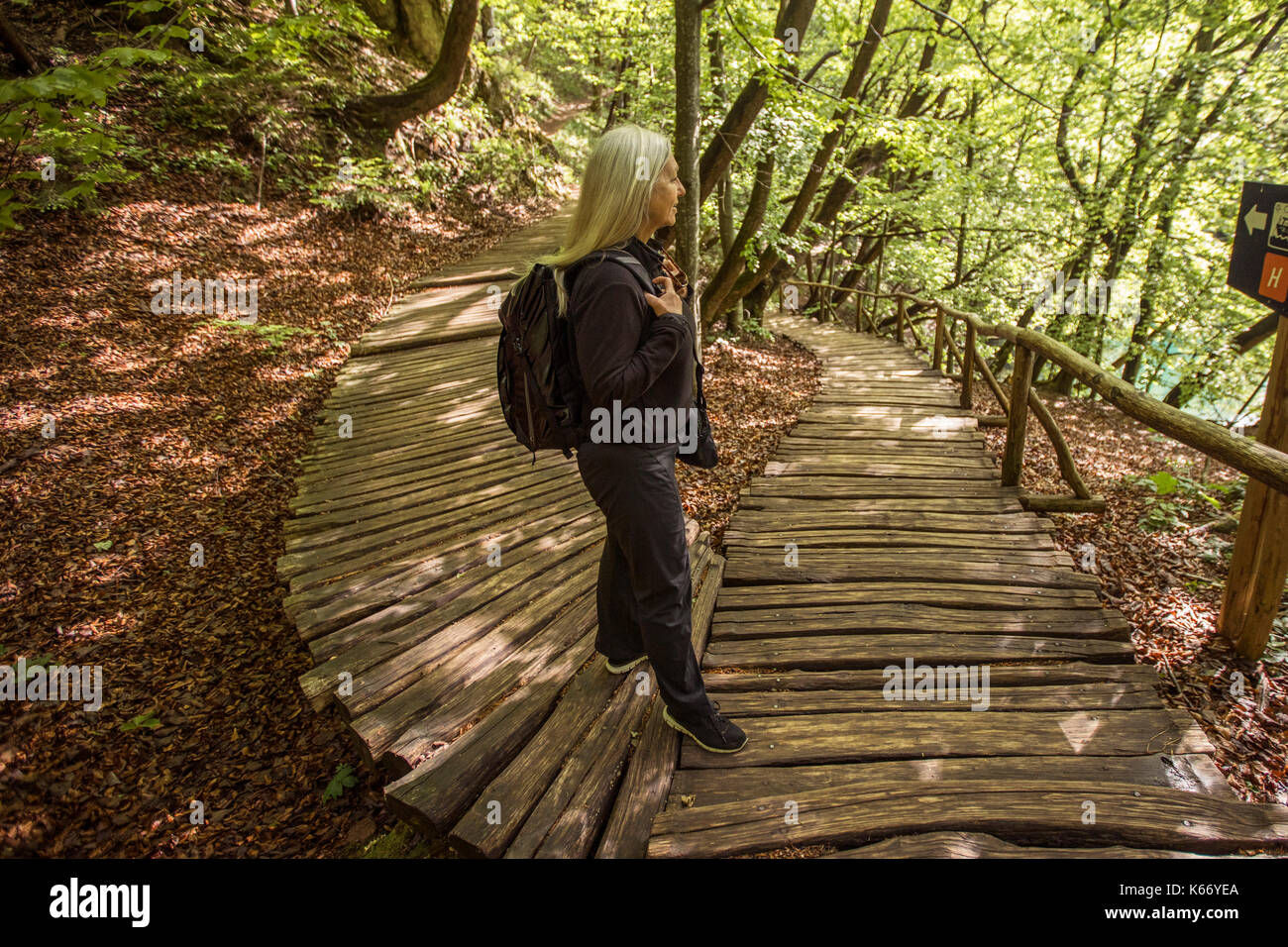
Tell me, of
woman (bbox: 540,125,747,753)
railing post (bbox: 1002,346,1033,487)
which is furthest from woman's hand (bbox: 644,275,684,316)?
railing post (bbox: 1002,346,1033,487)

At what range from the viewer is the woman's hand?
212 cm

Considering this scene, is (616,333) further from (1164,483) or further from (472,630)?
(1164,483)

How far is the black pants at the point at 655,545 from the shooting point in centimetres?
223

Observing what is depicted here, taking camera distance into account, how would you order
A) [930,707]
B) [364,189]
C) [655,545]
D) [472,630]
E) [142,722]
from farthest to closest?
[364,189], [472,630], [142,722], [930,707], [655,545]

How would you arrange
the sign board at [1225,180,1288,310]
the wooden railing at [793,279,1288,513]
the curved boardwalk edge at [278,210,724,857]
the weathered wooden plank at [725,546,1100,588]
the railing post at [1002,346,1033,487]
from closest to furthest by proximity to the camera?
the curved boardwalk edge at [278,210,724,857] → the wooden railing at [793,279,1288,513] → the sign board at [1225,180,1288,310] → the weathered wooden plank at [725,546,1100,588] → the railing post at [1002,346,1033,487]

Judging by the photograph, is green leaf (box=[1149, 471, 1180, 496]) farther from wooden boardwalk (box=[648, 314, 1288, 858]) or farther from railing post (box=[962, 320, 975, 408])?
railing post (box=[962, 320, 975, 408])

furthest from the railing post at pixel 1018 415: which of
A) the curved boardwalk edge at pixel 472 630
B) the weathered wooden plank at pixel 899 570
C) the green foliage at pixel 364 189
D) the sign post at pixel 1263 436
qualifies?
the green foliage at pixel 364 189

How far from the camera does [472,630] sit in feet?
11.1

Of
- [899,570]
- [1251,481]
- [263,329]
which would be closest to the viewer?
[1251,481]
